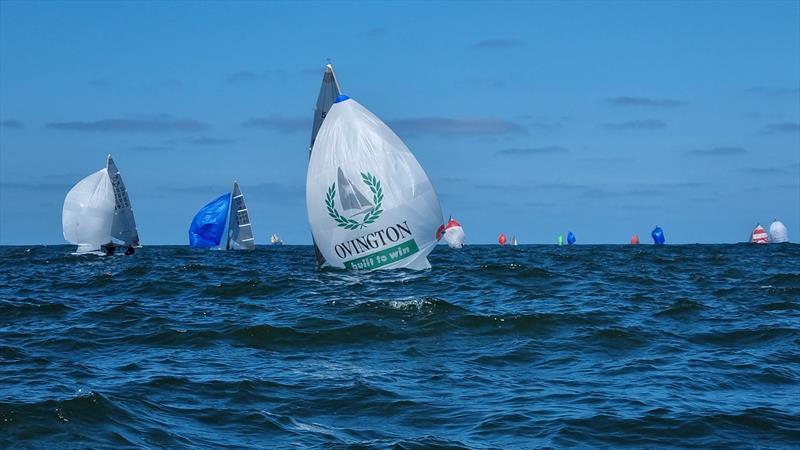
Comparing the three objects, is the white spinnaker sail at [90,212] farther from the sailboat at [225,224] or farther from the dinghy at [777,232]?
the dinghy at [777,232]

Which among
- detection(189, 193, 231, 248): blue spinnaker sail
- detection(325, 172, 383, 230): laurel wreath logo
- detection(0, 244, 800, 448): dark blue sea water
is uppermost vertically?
detection(189, 193, 231, 248): blue spinnaker sail

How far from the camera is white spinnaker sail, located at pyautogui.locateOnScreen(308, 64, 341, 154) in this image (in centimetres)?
2566

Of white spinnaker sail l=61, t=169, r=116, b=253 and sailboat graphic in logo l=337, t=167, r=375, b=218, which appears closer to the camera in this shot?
sailboat graphic in logo l=337, t=167, r=375, b=218

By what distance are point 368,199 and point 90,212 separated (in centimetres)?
4175

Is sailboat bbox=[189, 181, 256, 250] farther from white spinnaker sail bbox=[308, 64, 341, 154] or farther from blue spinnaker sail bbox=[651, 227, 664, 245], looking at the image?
blue spinnaker sail bbox=[651, 227, 664, 245]

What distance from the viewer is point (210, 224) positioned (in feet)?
238

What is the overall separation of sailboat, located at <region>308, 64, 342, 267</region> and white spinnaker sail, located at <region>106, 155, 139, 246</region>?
38.3m

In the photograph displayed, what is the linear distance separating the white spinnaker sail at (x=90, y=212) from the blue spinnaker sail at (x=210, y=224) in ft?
40.0

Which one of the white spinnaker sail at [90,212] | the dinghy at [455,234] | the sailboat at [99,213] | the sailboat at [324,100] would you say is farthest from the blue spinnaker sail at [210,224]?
the sailboat at [324,100]

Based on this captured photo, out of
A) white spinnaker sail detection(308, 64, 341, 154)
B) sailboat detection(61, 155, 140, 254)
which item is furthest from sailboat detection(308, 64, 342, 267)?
sailboat detection(61, 155, 140, 254)

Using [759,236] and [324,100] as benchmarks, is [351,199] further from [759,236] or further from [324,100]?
[759,236]

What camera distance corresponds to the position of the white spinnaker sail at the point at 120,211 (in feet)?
201

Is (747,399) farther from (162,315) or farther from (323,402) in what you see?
(162,315)

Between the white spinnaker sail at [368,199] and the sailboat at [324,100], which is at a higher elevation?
Answer: the sailboat at [324,100]
